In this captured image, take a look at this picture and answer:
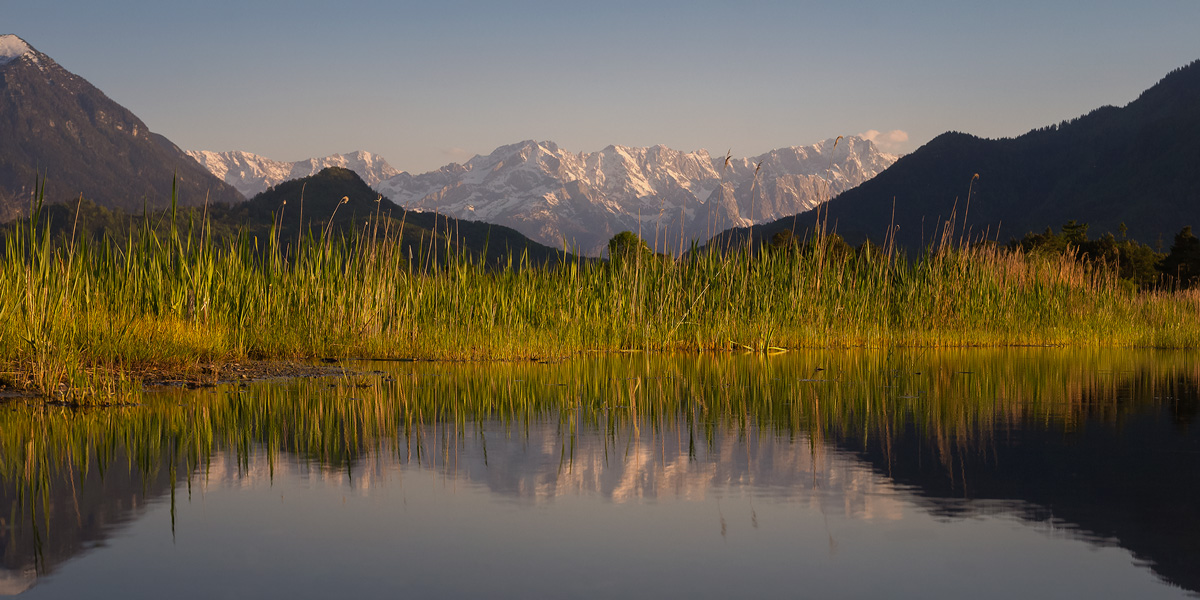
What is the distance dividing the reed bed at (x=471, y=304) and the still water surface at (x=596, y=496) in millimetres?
1490

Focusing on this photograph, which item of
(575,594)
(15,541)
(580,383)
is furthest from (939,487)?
(580,383)

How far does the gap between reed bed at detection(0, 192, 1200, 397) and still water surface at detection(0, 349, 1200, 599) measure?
1490 millimetres

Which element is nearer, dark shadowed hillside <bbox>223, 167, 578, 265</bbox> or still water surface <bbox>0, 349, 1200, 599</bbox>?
still water surface <bbox>0, 349, 1200, 599</bbox>

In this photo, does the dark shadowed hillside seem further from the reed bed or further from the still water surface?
the still water surface

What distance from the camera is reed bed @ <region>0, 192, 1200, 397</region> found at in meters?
10.4

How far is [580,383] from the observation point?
37.9 feet

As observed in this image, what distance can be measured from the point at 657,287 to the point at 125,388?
1002 centimetres

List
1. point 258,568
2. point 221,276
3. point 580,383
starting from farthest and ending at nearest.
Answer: point 221,276 < point 580,383 < point 258,568

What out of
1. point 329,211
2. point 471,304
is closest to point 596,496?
point 471,304

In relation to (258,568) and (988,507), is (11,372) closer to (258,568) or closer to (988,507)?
(258,568)

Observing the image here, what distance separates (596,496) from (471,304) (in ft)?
32.5

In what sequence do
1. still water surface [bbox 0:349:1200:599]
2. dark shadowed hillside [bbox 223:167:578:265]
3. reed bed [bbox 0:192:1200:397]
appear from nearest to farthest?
still water surface [bbox 0:349:1200:599]
reed bed [bbox 0:192:1200:397]
dark shadowed hillside [bbox 223:167:578:265]

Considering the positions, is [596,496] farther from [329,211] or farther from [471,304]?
[329,211]

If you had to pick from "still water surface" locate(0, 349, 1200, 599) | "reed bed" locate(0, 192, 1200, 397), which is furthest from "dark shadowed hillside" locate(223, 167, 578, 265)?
"still water surface" locate(0, 349, 1200, 599)
